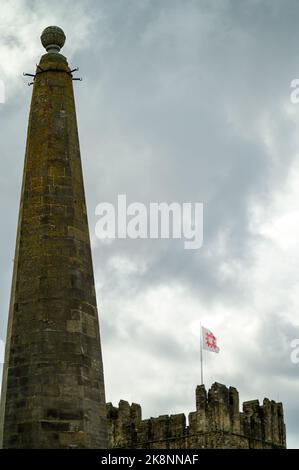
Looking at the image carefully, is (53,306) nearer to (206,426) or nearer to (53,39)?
(53,39)

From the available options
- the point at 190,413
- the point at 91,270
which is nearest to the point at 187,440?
the point at 190,413

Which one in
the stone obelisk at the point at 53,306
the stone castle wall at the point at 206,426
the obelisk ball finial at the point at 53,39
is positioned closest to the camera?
the stone obelisk at the point at 53,306

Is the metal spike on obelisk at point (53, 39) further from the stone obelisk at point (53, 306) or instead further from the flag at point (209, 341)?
the flag at point (209, 341)

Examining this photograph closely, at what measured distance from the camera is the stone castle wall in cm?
5091

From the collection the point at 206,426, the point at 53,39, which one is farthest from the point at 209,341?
the point at 53,39

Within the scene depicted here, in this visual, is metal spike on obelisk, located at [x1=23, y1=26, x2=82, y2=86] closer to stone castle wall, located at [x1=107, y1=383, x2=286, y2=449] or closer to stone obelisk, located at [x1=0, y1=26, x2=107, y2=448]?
stone obelisk, located at [x1=0, y1=26, x2=107, y2=448]

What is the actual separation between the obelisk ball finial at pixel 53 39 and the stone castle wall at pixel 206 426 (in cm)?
3265

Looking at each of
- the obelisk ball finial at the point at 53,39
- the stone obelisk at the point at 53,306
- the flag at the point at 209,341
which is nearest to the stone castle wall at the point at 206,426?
the flag at the point at 209,341

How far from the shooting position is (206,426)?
50.8 m

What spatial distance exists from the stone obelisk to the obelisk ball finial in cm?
93

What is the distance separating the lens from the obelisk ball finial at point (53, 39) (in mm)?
23531

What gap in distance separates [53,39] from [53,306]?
27.5 feet
